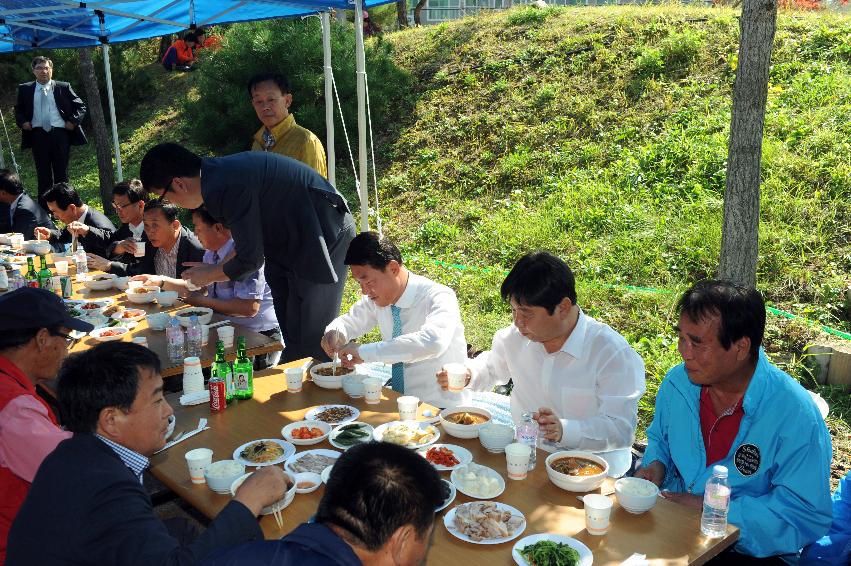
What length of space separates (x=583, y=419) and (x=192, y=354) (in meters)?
2.03

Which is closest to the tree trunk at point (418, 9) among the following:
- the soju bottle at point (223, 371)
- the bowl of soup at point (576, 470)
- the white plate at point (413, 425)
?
the soju bottle at point (223, 371)

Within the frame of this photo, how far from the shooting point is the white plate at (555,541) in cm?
198

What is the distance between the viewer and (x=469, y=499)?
7.73 feet

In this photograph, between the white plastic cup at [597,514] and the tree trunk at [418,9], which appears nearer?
the white plastic cup at [597,514]

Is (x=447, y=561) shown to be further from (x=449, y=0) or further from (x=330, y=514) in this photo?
(x=449, y=0)

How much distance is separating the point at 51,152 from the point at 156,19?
14.7 ft

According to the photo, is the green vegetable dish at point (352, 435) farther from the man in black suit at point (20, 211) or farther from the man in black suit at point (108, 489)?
the man in black suit at point (20, 211)

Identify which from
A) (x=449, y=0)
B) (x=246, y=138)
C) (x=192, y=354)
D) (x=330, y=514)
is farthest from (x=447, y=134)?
(x=449, y=0)

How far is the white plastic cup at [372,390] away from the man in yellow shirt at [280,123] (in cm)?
236

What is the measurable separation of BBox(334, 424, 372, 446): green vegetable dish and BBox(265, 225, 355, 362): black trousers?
1631 mm

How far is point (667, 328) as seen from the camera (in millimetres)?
5430

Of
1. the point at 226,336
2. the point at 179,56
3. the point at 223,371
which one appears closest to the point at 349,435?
the point at 223,371

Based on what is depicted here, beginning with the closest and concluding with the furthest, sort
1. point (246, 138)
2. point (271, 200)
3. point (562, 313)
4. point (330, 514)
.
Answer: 1. point (330, 514)
2. point (562, 313)
3. point (271, 200)
4. point (246, 138)

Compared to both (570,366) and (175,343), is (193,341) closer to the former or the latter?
(175,343)
